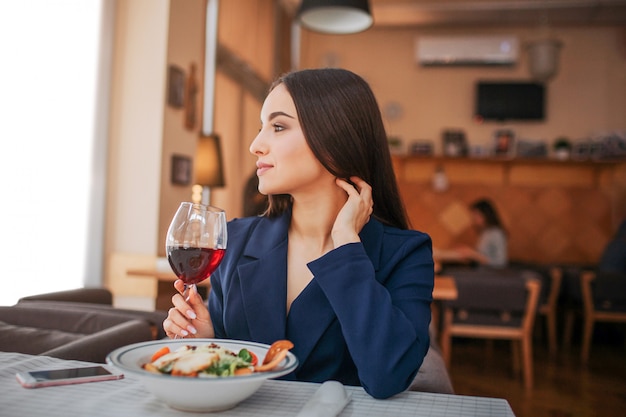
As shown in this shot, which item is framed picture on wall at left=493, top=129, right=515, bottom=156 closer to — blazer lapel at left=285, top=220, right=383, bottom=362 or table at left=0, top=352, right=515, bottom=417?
blazer lapel at left=285, top=220, right=383, bottom=362

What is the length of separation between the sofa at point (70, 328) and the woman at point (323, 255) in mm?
464

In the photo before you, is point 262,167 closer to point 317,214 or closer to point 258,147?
point 258,147

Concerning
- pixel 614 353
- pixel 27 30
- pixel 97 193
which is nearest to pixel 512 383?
pixel 614 353

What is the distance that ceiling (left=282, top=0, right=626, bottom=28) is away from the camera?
7.25m

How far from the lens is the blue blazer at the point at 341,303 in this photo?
1.09 m

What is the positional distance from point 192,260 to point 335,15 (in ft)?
11.5

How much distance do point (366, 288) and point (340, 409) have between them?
31 centimetres

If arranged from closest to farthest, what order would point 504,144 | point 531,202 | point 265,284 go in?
point 265,284
point 504,144
point 531,202

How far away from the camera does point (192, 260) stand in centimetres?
108

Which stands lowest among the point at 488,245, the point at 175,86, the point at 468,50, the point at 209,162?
the point at 488,245

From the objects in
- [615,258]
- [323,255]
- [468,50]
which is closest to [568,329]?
[615,258]

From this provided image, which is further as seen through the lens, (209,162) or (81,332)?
(209,162)

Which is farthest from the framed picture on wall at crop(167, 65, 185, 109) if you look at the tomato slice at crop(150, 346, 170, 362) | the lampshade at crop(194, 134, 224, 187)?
the tomato slice at crop(150, 346, 170, 362)

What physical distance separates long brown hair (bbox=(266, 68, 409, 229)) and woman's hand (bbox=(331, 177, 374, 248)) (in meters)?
0.04
